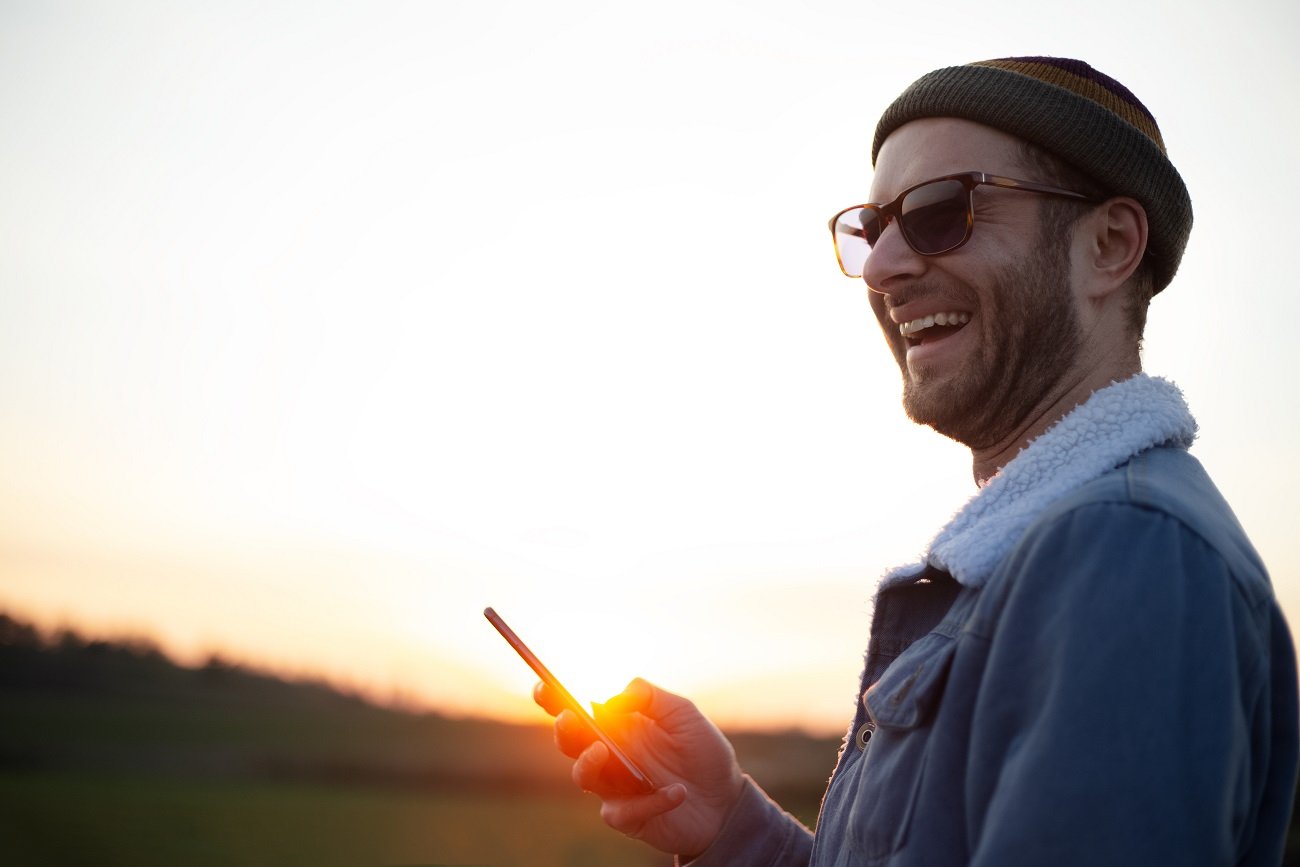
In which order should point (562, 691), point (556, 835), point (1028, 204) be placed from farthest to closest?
point (556, 835) → point (562, 691) → point (1028, 204)

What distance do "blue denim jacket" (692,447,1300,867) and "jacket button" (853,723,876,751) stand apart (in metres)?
0.14

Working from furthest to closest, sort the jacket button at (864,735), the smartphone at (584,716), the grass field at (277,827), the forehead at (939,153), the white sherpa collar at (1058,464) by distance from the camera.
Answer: the grass field at (277,827) → the smartphone at (584,716) → the forehead at (939,153) → the jacket button at (864,735) → the white sherpa collar at (1058,464)

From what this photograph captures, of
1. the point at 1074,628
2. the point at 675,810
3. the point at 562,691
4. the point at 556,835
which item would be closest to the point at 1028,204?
the point at 1074,628

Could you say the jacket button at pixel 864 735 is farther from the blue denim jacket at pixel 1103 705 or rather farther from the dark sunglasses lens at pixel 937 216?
the dark sunglasses lens at pixel 937 216

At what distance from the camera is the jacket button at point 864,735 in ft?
6.05

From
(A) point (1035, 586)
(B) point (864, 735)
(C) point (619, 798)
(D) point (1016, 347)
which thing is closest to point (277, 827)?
(C) point (619, 798)

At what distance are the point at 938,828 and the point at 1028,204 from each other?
1.23m

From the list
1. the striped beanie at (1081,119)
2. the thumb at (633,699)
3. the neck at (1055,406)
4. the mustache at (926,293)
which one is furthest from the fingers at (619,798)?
the striped beanie at (1081,119)

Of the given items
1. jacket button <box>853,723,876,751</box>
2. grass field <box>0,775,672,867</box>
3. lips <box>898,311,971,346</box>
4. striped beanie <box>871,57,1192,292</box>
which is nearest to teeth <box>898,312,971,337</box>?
lips <box>898,311,971,346</box>

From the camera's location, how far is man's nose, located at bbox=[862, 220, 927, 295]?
84.4 inches

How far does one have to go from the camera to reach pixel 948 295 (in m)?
2.09

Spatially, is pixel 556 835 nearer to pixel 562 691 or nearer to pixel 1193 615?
pixel 562 691

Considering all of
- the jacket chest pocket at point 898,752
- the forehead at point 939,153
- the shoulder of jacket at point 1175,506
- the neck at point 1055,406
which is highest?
the forehead at point 939,153

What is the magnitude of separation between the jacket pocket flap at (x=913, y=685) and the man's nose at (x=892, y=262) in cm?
83
